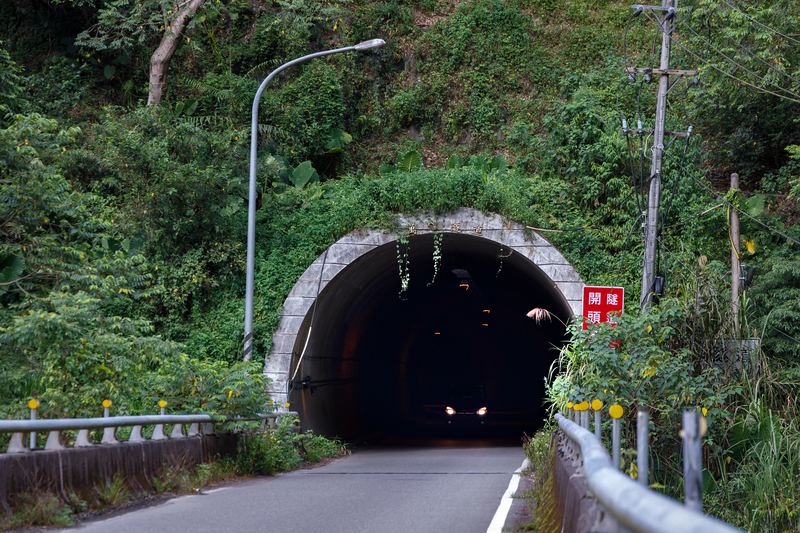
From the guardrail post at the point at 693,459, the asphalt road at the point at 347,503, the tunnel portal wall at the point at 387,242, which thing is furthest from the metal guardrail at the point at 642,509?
the tunnel portal wall at the point at 387,242

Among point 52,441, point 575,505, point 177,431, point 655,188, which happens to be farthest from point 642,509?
point 655,188

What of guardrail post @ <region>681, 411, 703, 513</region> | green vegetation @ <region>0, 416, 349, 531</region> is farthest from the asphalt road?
guardrail post @ <region>681, 411, 703, 513</region>

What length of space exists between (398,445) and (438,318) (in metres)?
13.8

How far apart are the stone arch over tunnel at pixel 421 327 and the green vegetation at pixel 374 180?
20.8 inches

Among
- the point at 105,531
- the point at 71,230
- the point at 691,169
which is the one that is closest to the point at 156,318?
the point at 71,230

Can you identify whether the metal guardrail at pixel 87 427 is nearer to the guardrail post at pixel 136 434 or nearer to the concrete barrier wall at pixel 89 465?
the guardrail post at pixel 136 434

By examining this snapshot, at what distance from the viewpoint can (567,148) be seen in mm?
18984

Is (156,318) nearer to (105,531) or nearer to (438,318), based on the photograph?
(105,531)

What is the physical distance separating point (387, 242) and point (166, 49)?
9999mm

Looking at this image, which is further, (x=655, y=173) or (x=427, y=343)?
(x=427, y=343)

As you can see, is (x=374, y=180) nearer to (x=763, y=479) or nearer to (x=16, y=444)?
(x=763, y=479)

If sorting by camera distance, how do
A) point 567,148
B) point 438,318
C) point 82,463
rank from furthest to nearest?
point 438,318 < point 567,148 < point 82,463

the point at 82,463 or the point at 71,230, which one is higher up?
the point at 71,230

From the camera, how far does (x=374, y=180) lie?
60.0 ft
